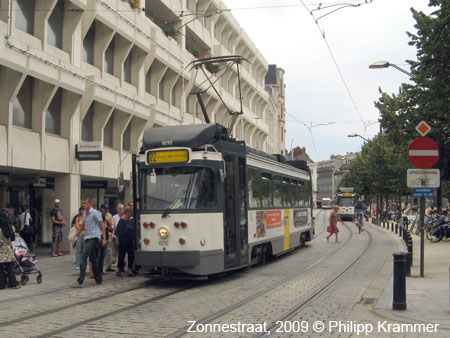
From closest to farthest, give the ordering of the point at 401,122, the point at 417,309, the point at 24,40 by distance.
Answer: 1. the point at 417,309
2. the point at 24,40
3. the point at 401,122

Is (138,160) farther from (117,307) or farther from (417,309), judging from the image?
(417,309)

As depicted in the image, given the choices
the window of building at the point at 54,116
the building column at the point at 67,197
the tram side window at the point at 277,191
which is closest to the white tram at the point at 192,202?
the tram side window at the point at 277,191

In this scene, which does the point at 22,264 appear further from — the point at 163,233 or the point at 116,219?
the point at 116,219

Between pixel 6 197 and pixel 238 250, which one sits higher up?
pixel 6 197

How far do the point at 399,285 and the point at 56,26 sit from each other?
51.9ft

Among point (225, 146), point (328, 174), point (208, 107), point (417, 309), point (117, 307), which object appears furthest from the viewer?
point (328, 174)

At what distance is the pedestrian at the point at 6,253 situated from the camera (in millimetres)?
10750

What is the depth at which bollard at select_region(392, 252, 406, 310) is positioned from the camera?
8242 mm

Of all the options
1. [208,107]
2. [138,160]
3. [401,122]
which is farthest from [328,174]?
[138,160]

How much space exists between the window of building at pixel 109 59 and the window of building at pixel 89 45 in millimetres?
1347

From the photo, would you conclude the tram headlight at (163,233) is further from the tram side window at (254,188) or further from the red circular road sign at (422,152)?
the red circular road sign at (422,152)

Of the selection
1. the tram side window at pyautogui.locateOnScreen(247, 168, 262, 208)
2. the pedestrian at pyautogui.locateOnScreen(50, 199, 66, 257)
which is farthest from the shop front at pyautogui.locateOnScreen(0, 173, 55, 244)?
the tram side window at pyautogui.locateOnScreen(247, 168, 262, 208)

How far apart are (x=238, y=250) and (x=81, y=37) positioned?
1204cm

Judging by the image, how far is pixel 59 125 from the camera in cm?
1986
